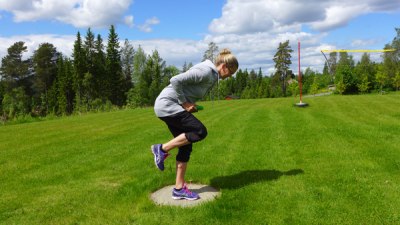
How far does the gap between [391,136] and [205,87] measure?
615cm

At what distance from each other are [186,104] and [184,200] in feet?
4.38

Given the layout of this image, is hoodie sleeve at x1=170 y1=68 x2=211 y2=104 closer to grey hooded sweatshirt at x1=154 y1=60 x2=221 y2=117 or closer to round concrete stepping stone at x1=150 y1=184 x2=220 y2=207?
grey hooded sweatshirt at x1=154 y1=60 x2=221 y2=117

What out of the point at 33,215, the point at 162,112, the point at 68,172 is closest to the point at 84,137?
the point at 68,172

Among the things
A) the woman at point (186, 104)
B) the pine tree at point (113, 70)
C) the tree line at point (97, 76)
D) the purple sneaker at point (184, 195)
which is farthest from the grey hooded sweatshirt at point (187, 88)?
the pine tree at point (113, 70)

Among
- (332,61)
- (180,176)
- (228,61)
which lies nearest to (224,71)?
(228,61)

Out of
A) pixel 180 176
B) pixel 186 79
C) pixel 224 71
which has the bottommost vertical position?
pixel 180 176

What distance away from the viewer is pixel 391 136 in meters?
6.94

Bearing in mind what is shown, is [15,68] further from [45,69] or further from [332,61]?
[332,61]

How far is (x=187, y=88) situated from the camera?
351 cm

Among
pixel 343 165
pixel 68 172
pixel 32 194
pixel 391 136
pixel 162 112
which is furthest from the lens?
pixel 391 136

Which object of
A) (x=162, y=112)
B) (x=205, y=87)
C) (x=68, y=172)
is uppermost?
(x=205, y=87)

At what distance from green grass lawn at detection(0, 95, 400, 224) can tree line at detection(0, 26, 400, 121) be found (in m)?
37.8

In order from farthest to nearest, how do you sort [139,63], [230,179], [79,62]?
1. [139,63]
2. [79,62]
3. [230,179]

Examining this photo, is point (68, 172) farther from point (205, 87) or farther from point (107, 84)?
point (107, 84)
